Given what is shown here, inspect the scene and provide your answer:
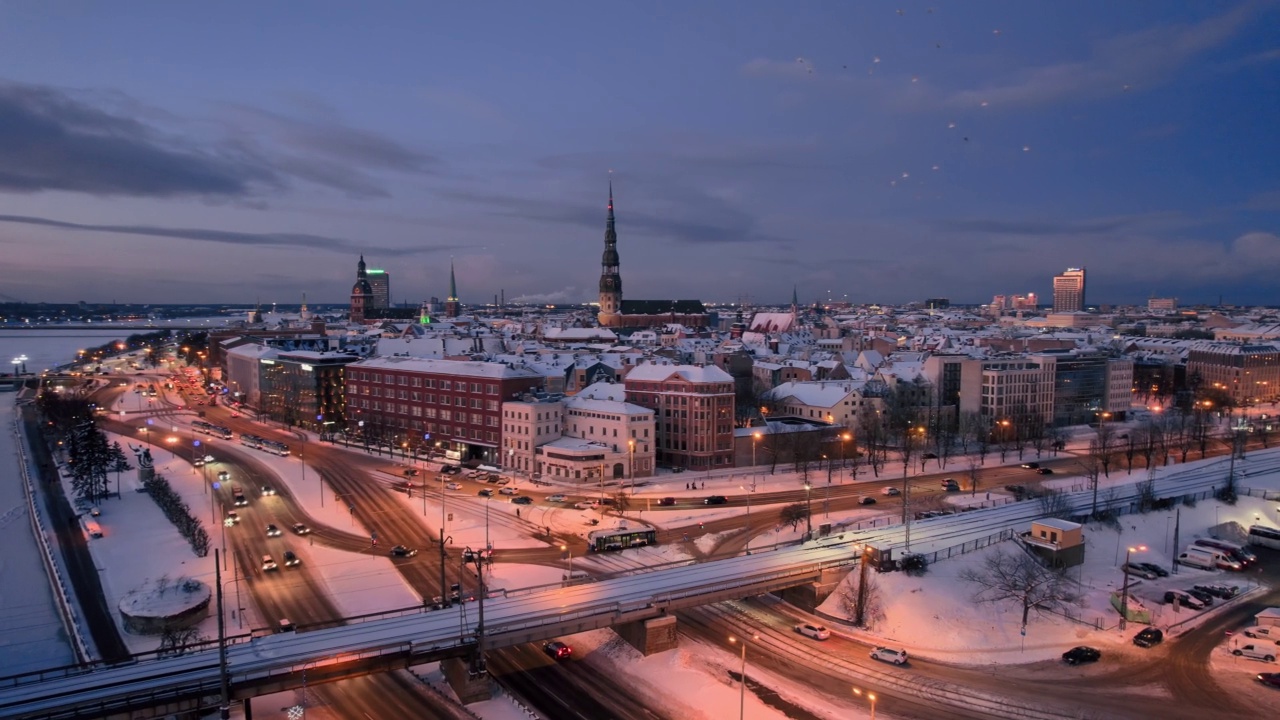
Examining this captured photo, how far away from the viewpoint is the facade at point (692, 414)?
2159 inches

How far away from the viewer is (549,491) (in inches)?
1907

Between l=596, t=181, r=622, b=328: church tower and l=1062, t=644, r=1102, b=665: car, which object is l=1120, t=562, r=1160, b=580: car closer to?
l=1062, t=644, r=1102, b=665: car

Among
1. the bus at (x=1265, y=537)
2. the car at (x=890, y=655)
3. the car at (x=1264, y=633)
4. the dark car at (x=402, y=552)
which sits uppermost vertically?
the dark car at (x=402, y=552)

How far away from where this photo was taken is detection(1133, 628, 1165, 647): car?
26.8 m

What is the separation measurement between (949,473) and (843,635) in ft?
96.5

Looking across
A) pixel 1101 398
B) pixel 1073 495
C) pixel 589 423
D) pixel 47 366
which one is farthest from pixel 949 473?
pixel 47 366

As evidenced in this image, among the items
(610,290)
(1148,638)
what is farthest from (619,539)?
(610,290)

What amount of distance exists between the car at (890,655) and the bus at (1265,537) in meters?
25.5

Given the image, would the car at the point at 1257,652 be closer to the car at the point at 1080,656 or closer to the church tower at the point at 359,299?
the car at the point at 1080,656

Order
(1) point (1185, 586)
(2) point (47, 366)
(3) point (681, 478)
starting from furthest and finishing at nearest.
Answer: (2) point (47, 366) < (3) point (681, 478) < (1) point (1185, 586)

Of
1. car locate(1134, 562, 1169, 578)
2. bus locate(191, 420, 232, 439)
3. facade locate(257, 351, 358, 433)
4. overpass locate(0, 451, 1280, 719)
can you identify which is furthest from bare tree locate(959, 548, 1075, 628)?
bus locate(191, 420, 232, 439)

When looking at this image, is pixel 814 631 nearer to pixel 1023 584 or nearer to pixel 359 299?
pixel 1023 584

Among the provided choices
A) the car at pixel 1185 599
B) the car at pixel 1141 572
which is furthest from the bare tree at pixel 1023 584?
the car at pixel 1141 572

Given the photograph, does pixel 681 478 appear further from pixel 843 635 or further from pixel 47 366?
pixel 47 366
